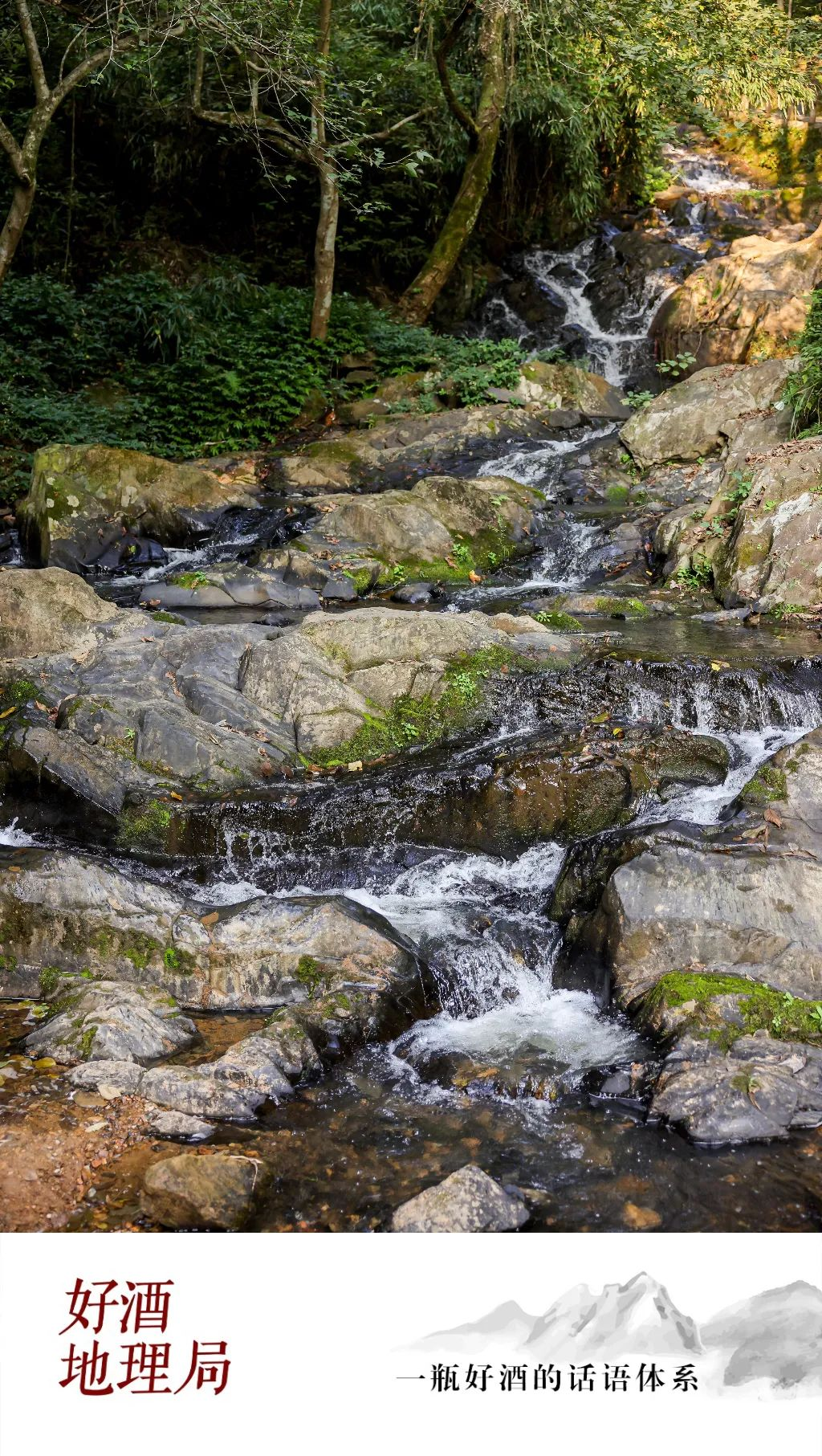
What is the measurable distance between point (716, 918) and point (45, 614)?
15.8 ft

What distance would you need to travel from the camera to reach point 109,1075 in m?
3.81

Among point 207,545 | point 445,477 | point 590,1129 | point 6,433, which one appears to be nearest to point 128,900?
point 590,1129

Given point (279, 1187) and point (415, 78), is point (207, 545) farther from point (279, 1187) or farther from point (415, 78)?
point (415, 78)

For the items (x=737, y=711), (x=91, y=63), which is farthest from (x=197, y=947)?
(x=91, y=63)

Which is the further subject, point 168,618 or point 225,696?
point 168,618

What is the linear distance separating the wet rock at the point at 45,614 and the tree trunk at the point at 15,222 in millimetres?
4076

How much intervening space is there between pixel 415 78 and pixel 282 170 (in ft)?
8.05

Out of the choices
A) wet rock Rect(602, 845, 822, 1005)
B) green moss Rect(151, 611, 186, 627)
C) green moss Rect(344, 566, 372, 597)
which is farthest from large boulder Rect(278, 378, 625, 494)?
wet rock Rect(602, 845, 822, 1005)

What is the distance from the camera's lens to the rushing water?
11.1 ft

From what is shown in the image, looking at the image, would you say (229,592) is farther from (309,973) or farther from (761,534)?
(309,973)

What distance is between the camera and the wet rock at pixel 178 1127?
360 cm

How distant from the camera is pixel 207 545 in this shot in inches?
400

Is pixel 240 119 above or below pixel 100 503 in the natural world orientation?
above

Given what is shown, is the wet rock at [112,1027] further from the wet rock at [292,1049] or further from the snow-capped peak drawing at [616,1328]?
the snow-capped peak drawing at [616,1328]
